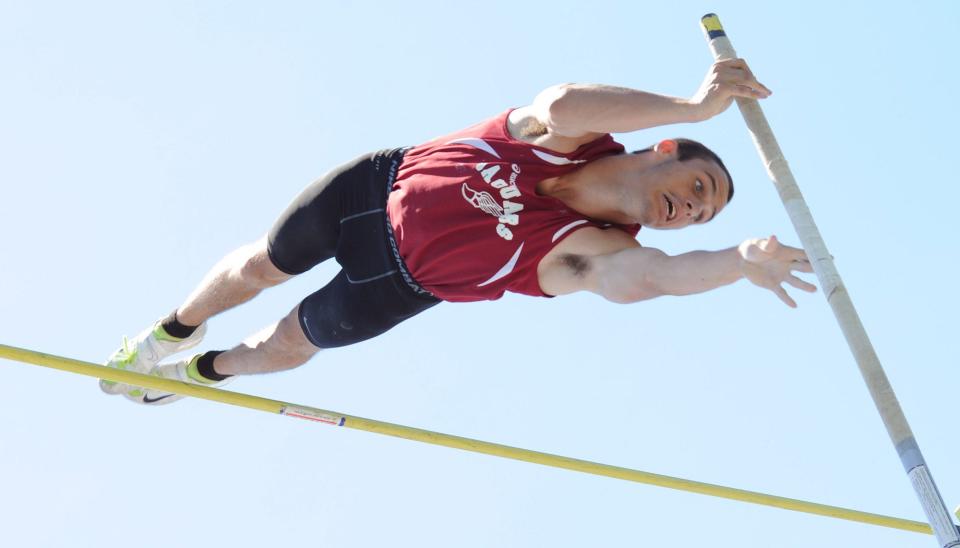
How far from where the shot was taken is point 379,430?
20.0 feet

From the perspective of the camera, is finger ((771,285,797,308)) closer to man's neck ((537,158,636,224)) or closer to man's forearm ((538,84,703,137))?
man's forearm ((538,84,703,137))

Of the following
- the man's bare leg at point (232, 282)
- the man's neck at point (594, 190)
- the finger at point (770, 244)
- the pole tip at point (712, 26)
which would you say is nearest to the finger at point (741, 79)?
the pole tip at point (712, 26)

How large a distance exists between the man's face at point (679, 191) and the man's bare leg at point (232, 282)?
1.72m

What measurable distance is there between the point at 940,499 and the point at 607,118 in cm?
183

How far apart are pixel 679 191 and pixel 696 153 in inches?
8.0

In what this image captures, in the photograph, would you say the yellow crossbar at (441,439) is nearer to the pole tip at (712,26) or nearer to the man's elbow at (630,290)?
the man's elbow at (630,290)

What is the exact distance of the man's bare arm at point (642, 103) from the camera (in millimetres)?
5086

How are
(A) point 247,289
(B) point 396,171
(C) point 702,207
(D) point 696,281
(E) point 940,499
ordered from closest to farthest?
(E) point 940,499 < (D) point 696,281 < (C) point 702,207 < (B) point 396,171 < (A) point 247,289

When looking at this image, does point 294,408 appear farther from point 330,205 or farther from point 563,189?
point 563,189

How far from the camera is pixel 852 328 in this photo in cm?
470

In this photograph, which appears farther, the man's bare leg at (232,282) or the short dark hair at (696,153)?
the man's bare leg at (232,282)

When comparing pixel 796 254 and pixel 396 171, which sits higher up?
pixel 396 171

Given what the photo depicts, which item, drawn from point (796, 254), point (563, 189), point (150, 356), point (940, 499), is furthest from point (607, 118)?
point (150, 356)

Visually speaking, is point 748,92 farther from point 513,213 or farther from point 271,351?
point 271,351
